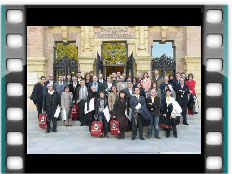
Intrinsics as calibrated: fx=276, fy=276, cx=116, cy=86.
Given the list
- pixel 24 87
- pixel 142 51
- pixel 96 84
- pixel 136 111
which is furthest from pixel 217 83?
pixel 142 51

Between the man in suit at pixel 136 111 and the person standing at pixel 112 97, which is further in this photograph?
the person standing at pixel 112 97

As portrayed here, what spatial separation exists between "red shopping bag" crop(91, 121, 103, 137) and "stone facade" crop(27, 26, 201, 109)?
6247mm

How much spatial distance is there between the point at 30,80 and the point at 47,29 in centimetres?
294

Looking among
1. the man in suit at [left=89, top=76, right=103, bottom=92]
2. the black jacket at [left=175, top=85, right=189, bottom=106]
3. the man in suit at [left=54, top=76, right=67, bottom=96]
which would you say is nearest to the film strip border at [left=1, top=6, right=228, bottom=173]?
the man in suit at [left=89, top=76, right=103, bottom=92]

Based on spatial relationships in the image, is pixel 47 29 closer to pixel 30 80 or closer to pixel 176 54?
pixel 30 80

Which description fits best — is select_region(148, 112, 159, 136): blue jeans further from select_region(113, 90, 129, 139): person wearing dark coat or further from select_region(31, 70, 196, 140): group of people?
select_region(113, 90, 129, 139): person wearing dark coat

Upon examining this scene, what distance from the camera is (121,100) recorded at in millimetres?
8312

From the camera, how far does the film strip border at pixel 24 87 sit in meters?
3.76

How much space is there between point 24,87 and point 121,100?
4744mm

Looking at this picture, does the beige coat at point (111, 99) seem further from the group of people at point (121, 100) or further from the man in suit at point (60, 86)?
the man in suit at point (60, 86)

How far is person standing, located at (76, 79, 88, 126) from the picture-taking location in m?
9.33

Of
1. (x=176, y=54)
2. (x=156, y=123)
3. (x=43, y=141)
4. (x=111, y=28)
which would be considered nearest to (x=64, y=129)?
(x=43, y=141)

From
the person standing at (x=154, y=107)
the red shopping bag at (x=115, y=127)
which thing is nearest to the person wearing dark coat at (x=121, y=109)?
the red shopping bag at (x=115, y=127)

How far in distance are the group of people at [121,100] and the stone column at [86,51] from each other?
4.34 m
